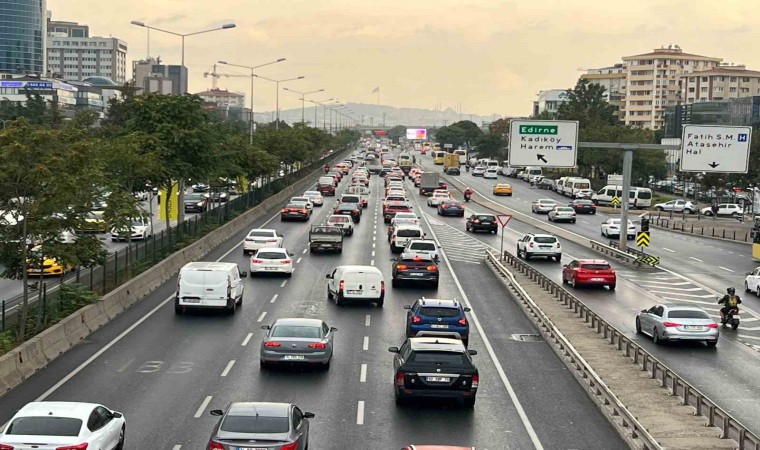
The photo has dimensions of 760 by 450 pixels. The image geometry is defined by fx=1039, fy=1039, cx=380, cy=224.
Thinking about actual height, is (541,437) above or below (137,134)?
below

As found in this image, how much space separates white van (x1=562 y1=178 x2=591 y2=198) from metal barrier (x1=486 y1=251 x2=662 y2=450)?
73182 mm

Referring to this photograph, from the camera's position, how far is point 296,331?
25031 mm

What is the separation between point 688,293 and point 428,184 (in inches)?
2717

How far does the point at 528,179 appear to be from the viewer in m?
138

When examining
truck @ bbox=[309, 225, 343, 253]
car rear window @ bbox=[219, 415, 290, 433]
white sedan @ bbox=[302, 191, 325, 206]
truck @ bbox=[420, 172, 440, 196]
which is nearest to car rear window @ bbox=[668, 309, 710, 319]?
car rear window @ bbox=[219, 415, 290, 433]

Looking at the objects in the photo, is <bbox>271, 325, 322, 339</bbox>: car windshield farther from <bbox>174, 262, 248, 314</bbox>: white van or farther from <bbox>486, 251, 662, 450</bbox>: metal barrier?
<bbox>174, 262, 248, 314</bbox>: white van

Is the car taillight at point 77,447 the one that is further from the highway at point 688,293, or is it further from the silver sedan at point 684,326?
the silver sedan at point 684,326

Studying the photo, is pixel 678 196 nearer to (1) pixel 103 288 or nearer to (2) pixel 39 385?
(1) pixel 103 288

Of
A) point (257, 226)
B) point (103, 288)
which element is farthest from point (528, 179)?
point (103, 288)

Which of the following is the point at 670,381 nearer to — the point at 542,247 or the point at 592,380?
the point at 592,380

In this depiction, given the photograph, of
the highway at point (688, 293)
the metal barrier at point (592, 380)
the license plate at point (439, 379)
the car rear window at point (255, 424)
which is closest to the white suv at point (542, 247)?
the highway at point (688, 293)

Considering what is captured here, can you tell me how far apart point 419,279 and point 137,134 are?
1865 cm

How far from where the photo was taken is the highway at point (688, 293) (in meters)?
25.7

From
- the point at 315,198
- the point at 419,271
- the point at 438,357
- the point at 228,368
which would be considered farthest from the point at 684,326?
the point at 315,198
